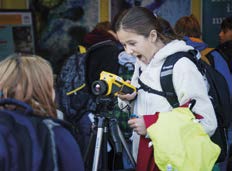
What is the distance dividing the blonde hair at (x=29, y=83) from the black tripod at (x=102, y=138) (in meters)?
0.79

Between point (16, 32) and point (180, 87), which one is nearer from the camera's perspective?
point (180, 87)

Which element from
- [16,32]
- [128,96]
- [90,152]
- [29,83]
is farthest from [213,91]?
[16,32]

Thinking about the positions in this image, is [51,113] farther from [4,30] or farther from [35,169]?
→ [4,30]

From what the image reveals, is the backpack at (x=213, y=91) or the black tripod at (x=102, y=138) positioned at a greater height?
the backpack at (x=213, y=91)

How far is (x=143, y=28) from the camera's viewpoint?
113 inches

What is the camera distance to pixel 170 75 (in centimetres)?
271

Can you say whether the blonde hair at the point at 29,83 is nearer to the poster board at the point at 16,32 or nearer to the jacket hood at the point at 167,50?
the jacket hood at the point at 167,50

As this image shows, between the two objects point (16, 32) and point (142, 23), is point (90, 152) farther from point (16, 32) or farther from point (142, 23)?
point (16, 32)

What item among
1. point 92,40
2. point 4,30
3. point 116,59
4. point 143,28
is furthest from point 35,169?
point 4,30

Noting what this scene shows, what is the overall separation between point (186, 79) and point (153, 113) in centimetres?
→ 27

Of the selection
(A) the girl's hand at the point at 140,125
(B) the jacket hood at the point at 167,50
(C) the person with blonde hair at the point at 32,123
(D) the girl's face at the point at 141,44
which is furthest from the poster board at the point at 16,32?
(C) the person with blonde hair at the point at 32,123

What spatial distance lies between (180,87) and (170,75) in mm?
82

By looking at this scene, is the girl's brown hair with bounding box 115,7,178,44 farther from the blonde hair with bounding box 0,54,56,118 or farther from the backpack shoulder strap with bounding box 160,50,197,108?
the blonde hair with bounding box 0,54,56,118

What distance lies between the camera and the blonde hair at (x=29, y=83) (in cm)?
213
